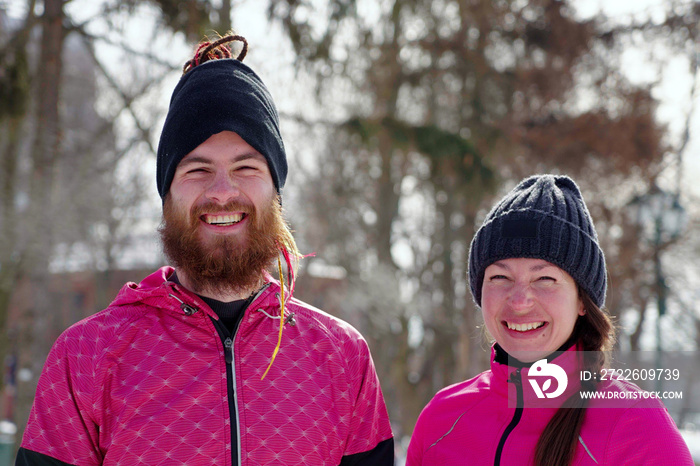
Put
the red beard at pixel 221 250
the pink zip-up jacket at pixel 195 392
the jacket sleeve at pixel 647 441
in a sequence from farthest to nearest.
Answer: the red beard at pixel 221 250
the pink zip-up jacket at pixel 195 392
the jacket sleeve at pixel 647 441

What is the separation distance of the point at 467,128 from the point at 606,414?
8.73 m

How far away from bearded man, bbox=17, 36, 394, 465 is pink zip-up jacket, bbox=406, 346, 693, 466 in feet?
0.68

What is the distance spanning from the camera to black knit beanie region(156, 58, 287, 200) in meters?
2.26

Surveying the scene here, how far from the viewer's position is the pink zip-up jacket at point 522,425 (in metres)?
1.88

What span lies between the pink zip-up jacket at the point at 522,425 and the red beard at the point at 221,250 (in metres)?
0.80

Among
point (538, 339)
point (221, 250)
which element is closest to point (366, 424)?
point (538, 339)

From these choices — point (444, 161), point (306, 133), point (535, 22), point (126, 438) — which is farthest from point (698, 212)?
point (126, 438)

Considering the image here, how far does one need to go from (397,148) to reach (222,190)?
7.34 metres

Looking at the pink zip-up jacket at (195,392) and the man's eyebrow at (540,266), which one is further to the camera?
the man's eyebrow at (540,266)

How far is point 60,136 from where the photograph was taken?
7723 millimetres

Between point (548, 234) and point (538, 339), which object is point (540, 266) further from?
point (538, 339)

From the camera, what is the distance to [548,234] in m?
2.11

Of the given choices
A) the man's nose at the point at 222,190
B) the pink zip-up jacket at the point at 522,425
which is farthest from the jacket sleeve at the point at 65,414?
the pink zip-up jacket at the point at 522,425

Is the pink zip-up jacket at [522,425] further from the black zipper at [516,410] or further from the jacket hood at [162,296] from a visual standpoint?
the jacket hood at [162,296]
